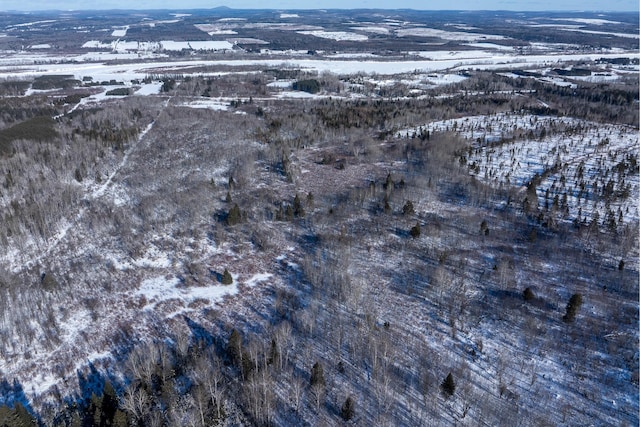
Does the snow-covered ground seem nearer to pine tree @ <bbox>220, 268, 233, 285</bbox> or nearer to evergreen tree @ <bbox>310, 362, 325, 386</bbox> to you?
evergreen tree @ <bbox>310, 362, 325, 386</bbox>

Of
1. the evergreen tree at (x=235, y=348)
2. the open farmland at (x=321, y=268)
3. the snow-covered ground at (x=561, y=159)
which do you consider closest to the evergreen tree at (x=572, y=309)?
the open farmland at (x=321, y=268)

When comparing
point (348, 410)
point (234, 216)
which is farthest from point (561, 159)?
point (348, 410)

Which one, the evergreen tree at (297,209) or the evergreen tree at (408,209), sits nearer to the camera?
the evergreen tree at (408,209)

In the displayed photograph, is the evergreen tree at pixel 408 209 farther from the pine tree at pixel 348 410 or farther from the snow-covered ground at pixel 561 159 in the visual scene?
the pine tree at pixel 348 410

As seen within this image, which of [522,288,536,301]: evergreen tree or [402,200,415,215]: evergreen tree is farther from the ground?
[402,200,415,215]: evergreen tree

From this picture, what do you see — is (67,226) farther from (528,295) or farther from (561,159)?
(561,159)

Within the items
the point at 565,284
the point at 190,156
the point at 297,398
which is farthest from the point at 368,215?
the point at 190,156

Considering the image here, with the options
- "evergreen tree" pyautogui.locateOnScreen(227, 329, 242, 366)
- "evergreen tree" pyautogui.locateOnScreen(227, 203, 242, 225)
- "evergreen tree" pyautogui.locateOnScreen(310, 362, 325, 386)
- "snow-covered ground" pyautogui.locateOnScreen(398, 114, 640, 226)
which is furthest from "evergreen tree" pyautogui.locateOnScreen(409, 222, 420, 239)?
"evergreen tree" pyautogui.locateOnScreen(227, 329, 242, 366)

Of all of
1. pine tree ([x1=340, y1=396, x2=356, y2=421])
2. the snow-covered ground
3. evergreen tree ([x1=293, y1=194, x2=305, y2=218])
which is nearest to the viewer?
pine tree ([x1=340, y1=396, x2=356, y2=421])
